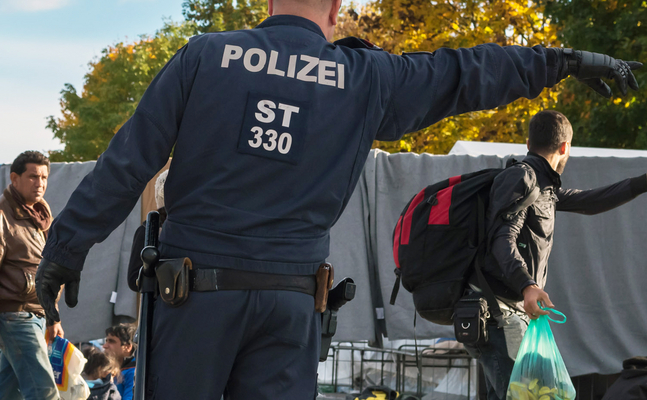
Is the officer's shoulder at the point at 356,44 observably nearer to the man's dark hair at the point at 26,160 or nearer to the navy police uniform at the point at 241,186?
the navy police uniform at the point at 241,186

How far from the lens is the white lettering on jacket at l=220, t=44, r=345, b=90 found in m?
1.96

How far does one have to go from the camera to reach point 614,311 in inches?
269

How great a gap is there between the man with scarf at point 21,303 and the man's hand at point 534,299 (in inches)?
131

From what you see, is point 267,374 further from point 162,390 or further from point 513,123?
point 513,123

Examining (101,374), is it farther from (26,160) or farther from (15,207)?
(26,160)

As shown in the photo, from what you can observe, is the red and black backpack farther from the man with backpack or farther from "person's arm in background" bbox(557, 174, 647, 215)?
"person's arm in background" bbox(557, 174, 647, 215)

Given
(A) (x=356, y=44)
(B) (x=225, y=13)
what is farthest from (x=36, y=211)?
(B) (x=225, y=13)

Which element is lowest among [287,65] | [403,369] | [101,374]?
[403,369]

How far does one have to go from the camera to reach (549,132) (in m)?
3.71

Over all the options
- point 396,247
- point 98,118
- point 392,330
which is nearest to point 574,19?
point 392,330

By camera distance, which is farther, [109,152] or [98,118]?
[98,118]

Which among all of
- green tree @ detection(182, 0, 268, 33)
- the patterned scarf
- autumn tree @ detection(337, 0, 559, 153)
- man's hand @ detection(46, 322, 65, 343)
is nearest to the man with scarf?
the patterned scarf

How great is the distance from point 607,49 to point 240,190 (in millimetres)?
11730

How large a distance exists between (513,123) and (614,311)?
880 cm
